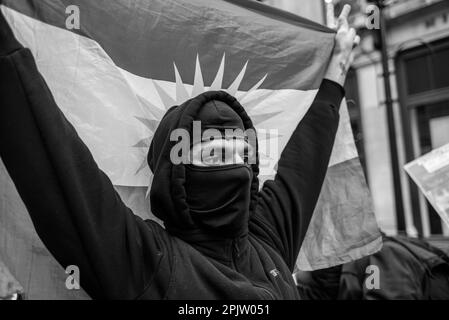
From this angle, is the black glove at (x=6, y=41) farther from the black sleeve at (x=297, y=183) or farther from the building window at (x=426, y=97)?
the building window at (x=426, y=97)

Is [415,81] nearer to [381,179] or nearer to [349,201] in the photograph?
[381,179]

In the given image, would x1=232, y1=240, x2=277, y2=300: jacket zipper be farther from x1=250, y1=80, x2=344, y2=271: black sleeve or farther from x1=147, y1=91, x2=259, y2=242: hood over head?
x1=250, y1=80, x2=344, y2=271: black sleeve

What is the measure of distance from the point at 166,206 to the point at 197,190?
0.14m

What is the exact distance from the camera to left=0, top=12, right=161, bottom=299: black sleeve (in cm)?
121

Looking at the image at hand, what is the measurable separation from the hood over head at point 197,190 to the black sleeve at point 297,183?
12.5 inches

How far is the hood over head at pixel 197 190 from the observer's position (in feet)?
4.98

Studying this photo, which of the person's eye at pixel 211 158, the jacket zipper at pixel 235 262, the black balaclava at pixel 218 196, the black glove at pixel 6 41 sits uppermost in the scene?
the black glove at pixel 6 41

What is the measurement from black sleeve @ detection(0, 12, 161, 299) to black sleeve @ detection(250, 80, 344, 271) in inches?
29.8

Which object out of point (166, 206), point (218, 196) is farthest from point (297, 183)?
point (166, 206)

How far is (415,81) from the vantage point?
328 inches

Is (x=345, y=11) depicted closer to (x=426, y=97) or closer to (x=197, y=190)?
(x=197, y=190)

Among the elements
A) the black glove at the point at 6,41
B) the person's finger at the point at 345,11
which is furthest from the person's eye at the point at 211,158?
the person's finger at the point at 345,11

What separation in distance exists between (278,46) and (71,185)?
1588mm

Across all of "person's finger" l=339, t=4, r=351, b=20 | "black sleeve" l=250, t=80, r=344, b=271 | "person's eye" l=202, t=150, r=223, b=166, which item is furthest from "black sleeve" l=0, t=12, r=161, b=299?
"person's finger" l=339, t=4, r=351, b=20
